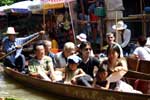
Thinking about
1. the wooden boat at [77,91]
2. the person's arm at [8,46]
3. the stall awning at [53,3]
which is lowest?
the wooden boat at [77,91]

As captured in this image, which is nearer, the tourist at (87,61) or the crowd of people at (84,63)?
the crowd of people at (84,63)

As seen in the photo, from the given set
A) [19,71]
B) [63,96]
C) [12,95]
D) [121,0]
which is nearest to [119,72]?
[63,96]

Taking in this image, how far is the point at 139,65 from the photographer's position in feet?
37.5

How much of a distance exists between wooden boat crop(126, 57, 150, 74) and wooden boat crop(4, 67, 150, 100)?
6.91 feet

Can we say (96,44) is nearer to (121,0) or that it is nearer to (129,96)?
(121,0)

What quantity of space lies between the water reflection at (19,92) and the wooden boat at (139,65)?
2097 mm

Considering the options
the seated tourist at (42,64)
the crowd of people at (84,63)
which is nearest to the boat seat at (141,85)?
the crowd of people at (84,63)

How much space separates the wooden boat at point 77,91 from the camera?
8.41 meters

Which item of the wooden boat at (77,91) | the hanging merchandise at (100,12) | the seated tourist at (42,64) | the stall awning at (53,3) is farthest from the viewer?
the stall awning at (53,3)

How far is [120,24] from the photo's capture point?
13.5 meters

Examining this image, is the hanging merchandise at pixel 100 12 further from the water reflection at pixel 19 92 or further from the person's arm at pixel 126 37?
the water reflection at pixel 19 92

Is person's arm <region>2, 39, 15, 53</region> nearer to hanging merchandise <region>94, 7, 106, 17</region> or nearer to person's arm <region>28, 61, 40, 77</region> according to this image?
person's arm <region>28, 61, 40, 77</region>

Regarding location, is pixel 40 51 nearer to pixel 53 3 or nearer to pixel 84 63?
pixel 84 63

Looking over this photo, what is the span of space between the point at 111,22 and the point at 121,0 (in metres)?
0.89
